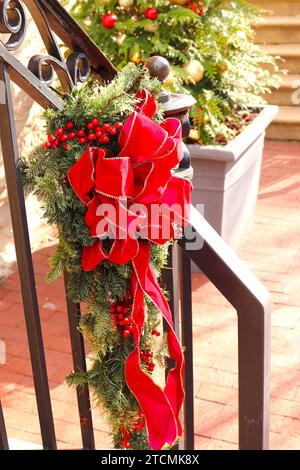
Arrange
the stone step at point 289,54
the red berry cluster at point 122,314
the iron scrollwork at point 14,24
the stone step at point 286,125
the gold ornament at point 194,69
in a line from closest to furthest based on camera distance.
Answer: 1. the iron scrollwork at point 14,24
2. the red berry cluster at point 122,314
3. the gold ornament at point 194,69
4. the stone step at point 286,125
5. the stone step at point 289,54

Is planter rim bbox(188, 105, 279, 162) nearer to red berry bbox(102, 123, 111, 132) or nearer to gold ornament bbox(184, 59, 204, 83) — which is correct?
gold ornament bbox(184, 59, 204, 83)

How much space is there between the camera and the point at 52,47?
1.01 metres

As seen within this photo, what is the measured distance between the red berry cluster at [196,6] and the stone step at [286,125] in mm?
2231

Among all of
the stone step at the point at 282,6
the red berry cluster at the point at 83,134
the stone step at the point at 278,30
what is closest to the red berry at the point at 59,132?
the red berry cluster at the point at 83,134

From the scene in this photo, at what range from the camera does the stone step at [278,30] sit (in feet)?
17.3

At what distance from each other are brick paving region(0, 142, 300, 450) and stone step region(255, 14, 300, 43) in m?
2.47

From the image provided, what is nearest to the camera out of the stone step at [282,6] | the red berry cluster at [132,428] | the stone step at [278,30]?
the red berry cluster at [132,428]

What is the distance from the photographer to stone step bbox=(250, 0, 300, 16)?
214 inches

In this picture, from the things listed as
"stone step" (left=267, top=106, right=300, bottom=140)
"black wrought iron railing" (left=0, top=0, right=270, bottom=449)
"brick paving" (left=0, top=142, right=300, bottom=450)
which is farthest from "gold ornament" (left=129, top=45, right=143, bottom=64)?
"stone step" (left=267, top=106, right=300, bottom=140)

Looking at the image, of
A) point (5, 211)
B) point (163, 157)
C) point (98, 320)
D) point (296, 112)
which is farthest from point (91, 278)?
point (296, 112)

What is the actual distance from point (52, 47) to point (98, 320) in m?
0.50

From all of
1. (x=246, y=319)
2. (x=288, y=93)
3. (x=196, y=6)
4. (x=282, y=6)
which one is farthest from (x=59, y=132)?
(x=282, y=6)

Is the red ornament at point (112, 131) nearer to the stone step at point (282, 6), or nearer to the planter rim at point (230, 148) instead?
A: the planter rim at point (230, 148)

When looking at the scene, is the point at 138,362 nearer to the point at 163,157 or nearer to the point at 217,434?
the point at 163,157
